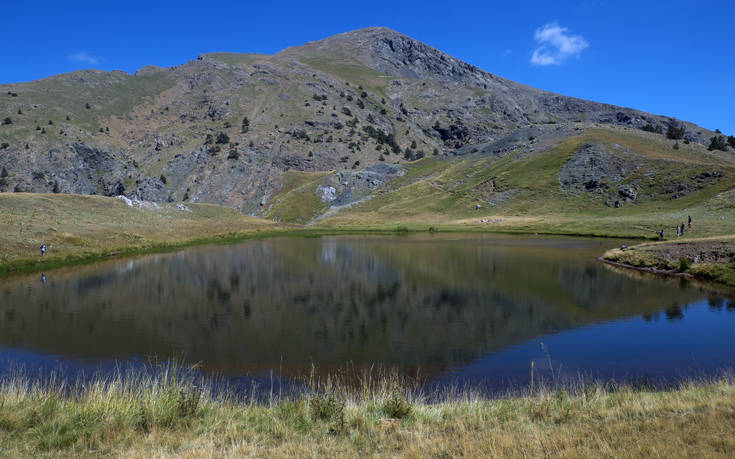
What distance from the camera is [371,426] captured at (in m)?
8.92

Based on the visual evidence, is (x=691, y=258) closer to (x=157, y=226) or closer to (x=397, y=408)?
(x=397, y=408)

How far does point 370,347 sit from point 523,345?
6756mm

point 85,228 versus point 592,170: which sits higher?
point 592,170

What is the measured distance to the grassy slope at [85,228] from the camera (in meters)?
41.9

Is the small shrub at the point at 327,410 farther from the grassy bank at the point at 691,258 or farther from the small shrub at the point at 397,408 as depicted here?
the grassy bank at the point at 691,258

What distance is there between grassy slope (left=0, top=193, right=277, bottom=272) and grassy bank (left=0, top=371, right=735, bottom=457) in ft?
122

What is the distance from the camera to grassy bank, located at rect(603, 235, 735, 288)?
31859mm

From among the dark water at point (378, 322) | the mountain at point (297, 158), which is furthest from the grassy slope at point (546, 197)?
the dark water at point (378, 322)

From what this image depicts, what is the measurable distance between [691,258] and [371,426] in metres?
37.9

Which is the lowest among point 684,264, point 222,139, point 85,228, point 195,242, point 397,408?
point 195,242

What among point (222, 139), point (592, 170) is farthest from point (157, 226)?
point (592, 170)

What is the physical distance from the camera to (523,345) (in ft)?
60.2

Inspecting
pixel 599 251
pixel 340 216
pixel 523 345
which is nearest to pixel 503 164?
pixel 340 216

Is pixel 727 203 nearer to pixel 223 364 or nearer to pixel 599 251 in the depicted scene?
pixel 599 251
